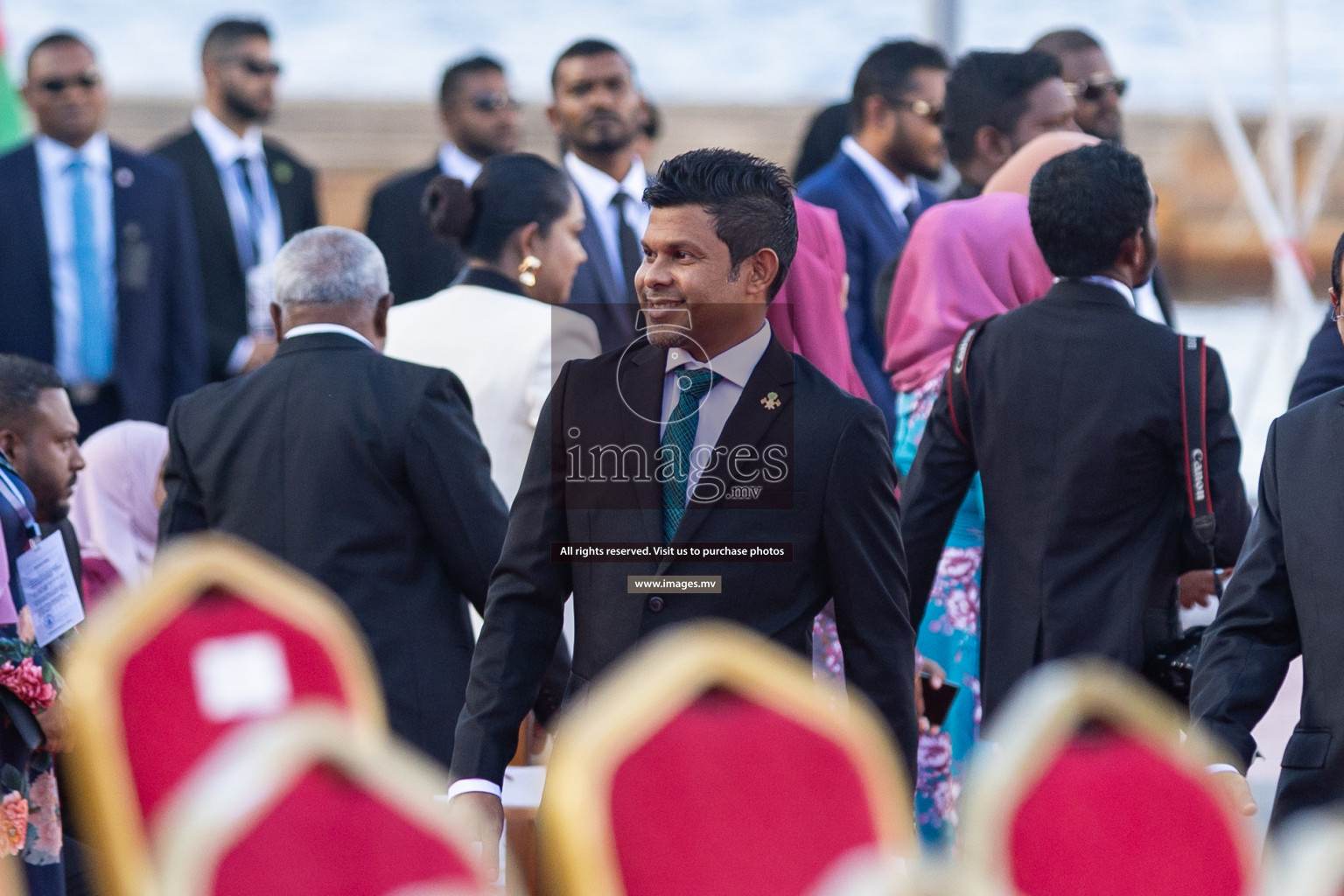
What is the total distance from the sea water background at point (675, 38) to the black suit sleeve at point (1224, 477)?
1760cm

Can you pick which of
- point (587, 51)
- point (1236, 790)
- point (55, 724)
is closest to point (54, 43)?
point (587, 51)

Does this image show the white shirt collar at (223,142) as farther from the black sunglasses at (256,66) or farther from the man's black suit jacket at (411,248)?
the man's black suit jacket at (411,248)

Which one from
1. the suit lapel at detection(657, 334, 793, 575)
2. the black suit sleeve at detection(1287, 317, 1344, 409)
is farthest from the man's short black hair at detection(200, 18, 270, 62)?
the suit lapel at detection(657, 334, 793, 575)

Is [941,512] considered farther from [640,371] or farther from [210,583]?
[210,583]

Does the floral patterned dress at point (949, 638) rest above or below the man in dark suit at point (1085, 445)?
below

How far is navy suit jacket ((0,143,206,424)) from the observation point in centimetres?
582

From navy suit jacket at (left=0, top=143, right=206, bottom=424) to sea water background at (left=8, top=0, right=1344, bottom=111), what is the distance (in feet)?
48.8

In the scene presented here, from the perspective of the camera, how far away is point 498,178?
3998 millimetres

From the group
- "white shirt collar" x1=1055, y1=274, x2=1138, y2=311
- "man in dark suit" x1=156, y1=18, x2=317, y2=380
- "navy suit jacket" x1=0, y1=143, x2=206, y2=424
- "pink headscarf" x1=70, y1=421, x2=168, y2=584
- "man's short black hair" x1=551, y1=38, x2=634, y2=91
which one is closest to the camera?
"white shirt collar" x1=1055, y1=274, x2=1138, y2=311

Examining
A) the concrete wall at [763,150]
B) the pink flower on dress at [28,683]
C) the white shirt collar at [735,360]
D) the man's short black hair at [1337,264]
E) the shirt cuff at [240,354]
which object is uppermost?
the man's short black hair at [1337,264]

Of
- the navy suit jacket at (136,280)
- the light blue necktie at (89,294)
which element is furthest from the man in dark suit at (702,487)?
the light blue necktie at (89,294)

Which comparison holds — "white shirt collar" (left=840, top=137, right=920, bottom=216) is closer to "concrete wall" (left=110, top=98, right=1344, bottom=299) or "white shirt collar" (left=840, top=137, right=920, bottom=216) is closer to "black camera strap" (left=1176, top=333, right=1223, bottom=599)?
"black camera strap" (left=1176, top=333, right=1223, bottom=599)

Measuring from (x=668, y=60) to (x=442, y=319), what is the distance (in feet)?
71.9

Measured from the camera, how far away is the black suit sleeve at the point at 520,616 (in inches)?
98.4
